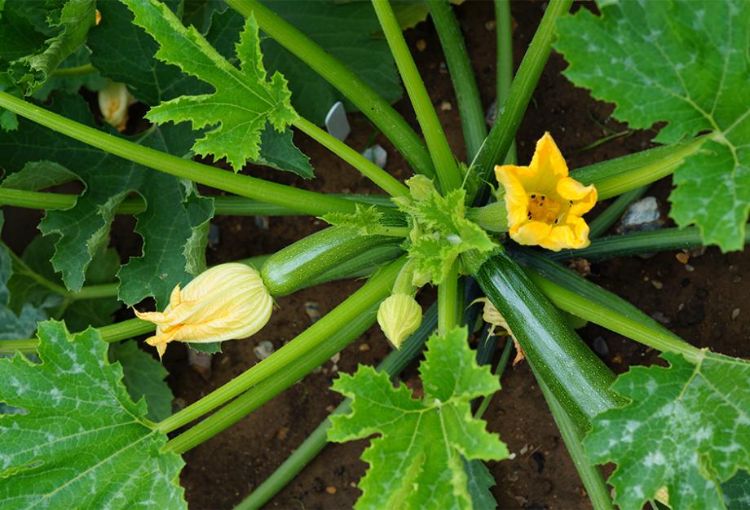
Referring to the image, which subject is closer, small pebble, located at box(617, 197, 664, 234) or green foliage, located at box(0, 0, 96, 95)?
green foliage, located at box(0, 0, 96, 95)

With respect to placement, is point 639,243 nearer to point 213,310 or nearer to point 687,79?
point 687,79

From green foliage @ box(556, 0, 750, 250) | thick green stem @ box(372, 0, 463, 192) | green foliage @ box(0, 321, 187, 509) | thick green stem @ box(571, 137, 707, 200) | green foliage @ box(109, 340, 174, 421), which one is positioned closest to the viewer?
green foliage @ box(556, 0, 750, 250)

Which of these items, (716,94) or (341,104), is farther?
(341,104)

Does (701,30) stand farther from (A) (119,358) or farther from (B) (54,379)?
(A) (119,358)

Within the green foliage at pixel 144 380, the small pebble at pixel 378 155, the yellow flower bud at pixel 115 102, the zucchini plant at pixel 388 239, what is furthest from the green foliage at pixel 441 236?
the yellow flower bud at pixel 115 102

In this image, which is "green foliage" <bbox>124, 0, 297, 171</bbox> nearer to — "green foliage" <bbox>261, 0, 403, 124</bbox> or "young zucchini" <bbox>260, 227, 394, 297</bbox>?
"young zucchini" <bbox>260, 227, 394, 297</bbox>

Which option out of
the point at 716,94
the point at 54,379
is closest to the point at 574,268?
the point at 716,94

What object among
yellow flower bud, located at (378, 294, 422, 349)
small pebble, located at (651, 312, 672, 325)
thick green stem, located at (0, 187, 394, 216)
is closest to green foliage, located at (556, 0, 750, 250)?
yellow flower bud, located at (378, 294, 422, 349)

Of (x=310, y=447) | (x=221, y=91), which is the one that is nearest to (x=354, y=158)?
(x=221, y=91)
